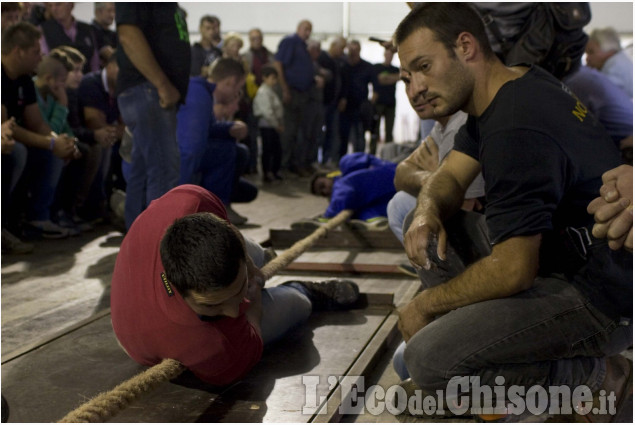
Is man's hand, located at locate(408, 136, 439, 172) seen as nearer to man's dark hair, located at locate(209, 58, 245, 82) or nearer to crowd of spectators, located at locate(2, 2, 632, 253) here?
crowd of spectators, located at locate(2, 2, 632, 253)

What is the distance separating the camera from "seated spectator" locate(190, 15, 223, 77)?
6.99m

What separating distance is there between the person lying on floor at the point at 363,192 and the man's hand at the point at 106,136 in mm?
1609

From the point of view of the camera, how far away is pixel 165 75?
12.0 feet

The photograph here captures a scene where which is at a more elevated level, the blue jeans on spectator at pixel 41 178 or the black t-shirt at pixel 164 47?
the black t-shirt at pixel 164 47

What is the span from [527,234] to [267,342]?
1115 mm

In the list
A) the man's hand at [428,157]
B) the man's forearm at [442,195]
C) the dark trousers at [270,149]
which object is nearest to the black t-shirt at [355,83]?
the dark trousers at [270,149]

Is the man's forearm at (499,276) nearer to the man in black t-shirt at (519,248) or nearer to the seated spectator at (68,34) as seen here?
the man in black t-shirt at (519,248)

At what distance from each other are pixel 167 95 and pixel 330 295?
4.36ft

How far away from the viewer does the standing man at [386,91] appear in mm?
10031

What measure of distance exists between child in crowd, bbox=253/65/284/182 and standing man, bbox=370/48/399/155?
226cm

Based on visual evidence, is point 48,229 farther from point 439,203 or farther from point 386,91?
point 386,91

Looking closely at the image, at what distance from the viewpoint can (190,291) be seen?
6.07 ft

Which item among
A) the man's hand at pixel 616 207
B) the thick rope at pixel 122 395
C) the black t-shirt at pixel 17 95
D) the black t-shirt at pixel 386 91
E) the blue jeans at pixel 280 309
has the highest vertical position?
the man's hand at pixel 616 207

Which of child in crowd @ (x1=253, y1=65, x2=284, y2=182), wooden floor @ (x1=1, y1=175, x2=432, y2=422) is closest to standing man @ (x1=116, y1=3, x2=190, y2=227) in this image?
wooden floor @ (x1=1, y1=175, x2=432, y2=422)
